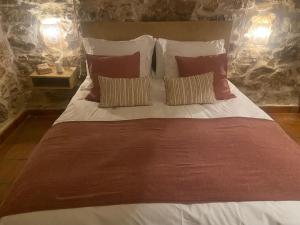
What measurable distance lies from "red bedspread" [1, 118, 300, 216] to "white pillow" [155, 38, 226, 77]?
789mm

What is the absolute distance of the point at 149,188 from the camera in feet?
4.01

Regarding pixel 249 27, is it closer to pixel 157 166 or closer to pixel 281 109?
pixel 281 109

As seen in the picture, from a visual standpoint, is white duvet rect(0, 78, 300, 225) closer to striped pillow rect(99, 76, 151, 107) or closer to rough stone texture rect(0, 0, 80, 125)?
striped pillow rect(99, 76, 151, 107)

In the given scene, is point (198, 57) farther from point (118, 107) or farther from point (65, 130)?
point (65, 130)

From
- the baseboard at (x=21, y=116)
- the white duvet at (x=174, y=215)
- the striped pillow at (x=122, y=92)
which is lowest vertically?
the baseboard at (x=21, y=116)

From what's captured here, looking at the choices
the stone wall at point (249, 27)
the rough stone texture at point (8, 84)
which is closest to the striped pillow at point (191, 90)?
the stone wall at point (249, 27)

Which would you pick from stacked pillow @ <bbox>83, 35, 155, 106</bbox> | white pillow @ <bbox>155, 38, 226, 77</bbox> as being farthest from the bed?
white pillow @ <bbox>155, 38, 226, 77</bbox>

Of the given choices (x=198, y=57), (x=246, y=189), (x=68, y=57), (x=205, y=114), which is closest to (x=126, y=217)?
(x=246, y=189)

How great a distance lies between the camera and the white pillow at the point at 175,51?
2.40 metres

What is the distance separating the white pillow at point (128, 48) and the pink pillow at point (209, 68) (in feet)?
1.07

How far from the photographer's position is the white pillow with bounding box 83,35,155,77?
2387 mm

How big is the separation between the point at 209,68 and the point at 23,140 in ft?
6.67

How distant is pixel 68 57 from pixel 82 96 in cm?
88

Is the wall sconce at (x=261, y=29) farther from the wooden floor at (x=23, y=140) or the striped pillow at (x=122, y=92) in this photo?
the striped pillow at (x=122, y=92)
